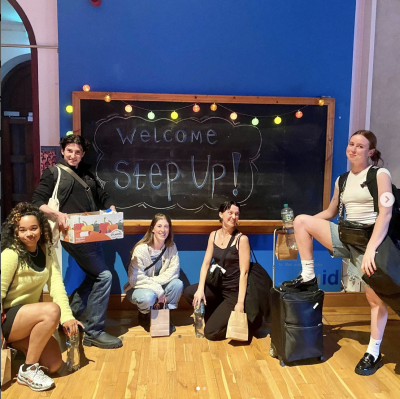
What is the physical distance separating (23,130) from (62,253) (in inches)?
59.8

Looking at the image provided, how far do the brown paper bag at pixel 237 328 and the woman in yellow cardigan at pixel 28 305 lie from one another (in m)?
1.11

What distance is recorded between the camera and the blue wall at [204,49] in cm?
323

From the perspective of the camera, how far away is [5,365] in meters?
2.23

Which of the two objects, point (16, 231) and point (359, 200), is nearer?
point (16, 231)

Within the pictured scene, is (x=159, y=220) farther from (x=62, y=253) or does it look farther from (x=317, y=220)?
(x=317, y=220)

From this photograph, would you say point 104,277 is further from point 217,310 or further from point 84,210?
point 217,310

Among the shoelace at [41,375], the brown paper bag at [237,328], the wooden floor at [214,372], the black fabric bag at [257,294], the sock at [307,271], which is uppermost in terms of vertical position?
the sock at [307,271]

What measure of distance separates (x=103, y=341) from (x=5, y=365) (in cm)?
73

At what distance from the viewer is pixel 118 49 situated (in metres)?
3.26

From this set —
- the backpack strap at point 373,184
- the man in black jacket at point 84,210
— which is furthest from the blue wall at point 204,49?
the backpack strap at point 373,184

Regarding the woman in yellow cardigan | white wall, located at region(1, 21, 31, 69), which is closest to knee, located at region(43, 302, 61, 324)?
the woman in yellow cardigan

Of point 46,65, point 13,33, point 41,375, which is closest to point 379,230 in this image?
point 41,375

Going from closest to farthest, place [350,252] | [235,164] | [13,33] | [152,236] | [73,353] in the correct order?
[73,353]
[350,252]
[152,236]
[235,164]
[13,33]

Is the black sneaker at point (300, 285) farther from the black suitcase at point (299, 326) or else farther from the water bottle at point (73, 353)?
the water bottle at point (73, 353)
